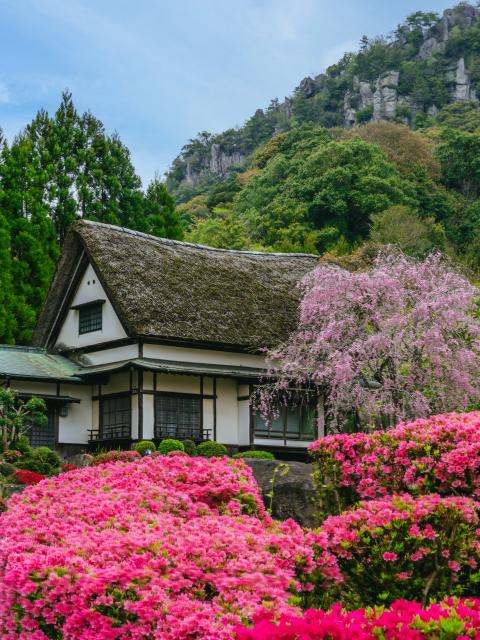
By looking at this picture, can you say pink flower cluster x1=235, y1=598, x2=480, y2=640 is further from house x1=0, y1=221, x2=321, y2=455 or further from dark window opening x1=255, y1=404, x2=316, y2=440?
dark window opening x1=255, y1=404, x2=316, y2=440

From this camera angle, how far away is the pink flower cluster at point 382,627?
4633mm

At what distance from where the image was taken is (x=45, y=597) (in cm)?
617

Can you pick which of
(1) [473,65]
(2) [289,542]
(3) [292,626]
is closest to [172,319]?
(2) [289,542]

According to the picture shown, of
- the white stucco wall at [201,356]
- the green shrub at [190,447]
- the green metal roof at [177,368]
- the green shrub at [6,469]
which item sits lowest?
the green shrub at [6,469]

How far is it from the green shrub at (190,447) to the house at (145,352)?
1.44m

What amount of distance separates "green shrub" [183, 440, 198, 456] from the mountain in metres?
88.6

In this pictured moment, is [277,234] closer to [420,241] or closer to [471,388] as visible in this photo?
[420,241]

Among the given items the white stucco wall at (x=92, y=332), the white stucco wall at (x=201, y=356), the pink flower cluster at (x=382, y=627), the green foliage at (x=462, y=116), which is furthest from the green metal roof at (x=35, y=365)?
the green foliage at (x=462, y=116)

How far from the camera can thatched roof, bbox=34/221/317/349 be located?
81.2 ft

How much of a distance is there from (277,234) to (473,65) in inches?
3089

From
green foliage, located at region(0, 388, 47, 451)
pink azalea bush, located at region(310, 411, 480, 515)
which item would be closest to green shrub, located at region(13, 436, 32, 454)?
green foliage, located at region(0, 388, 47, 451)

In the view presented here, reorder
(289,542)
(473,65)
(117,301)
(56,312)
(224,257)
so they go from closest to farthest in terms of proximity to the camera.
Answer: (289,542), (117,301), (56,312), (224,257), (473,65)

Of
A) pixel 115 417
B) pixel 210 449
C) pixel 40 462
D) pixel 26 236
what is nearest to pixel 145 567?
pixel 40 462

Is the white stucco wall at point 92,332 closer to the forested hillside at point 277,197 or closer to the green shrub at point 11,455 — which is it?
the forested hillside at point 277,197
